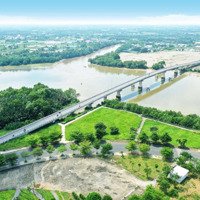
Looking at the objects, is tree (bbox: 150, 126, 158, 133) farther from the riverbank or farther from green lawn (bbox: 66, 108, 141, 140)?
the riverbank

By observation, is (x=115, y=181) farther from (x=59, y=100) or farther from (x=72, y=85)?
(x=72, y=85)

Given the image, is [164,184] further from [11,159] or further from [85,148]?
[11,159]

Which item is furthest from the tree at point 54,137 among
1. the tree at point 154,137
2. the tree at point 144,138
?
the tree at point 154,137

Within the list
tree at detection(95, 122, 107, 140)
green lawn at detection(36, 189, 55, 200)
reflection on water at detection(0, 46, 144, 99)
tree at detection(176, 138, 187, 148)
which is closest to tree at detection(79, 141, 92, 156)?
tree at detection(95, 122, 107, 140)

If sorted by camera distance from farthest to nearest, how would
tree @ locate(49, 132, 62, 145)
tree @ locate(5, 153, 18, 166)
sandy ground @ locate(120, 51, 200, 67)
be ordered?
sandy ground @ locate(120, 51, 200, 67), tree @ locate(49, 132, 62, 145), tree @ locate(5, 153, 18, 166)

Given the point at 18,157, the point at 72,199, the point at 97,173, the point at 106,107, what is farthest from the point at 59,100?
the point at 72,199

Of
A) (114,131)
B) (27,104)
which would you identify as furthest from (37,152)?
(27,104)
